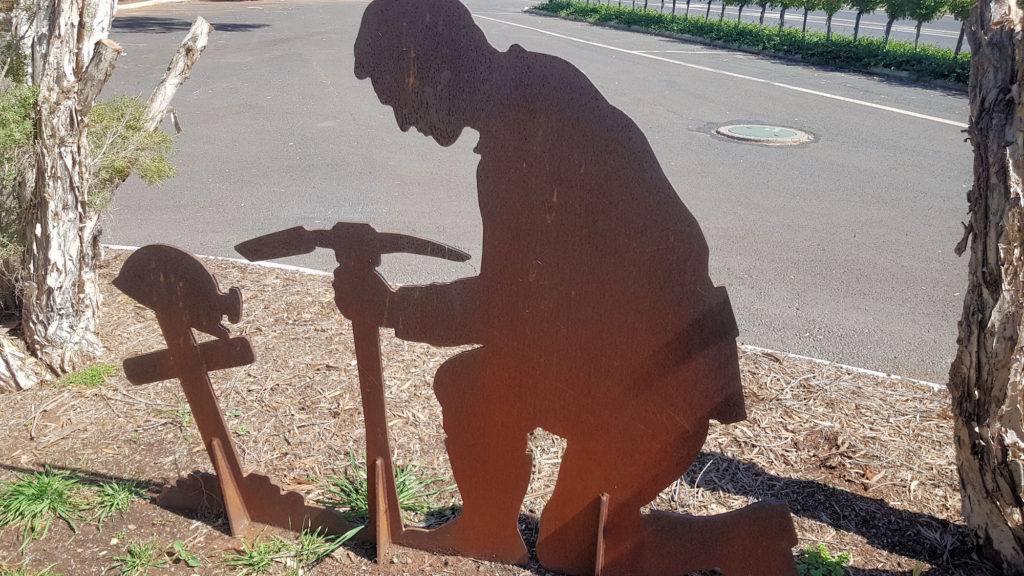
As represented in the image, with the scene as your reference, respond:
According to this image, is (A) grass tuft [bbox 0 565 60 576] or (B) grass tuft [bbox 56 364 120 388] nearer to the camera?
(A) grass tuft [bbox 0 565 60 576]

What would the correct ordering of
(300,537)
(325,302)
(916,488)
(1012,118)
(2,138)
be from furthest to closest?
(325,302)
(2,138)
(916,488)
(300,537)
(1012,118)

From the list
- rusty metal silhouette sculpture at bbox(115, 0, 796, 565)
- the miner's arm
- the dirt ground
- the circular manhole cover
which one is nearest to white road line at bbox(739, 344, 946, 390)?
the dirt ground

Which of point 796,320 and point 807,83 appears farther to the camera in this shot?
point 807,83

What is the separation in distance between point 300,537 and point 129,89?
10772 mm

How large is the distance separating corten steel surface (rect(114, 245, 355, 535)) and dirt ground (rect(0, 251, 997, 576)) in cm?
13

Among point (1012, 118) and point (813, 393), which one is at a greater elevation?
point (1012, 118)

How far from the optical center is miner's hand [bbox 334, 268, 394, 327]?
7.57 ft

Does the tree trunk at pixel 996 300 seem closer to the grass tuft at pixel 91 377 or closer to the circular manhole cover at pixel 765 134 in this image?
the grass tuft at pixel 91 377

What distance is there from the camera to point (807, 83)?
1294cm

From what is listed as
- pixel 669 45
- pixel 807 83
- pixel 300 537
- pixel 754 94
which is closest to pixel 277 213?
pixel 300 537

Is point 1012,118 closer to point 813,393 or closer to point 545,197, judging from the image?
point 545,197

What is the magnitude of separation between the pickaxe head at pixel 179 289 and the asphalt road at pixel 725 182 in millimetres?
2746

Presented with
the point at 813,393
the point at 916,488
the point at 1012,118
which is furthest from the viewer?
the point at 813,393

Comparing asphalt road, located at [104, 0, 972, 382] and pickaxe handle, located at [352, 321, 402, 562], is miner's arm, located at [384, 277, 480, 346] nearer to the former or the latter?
pickaxe handle, located at [352, 321, 402, 562]
